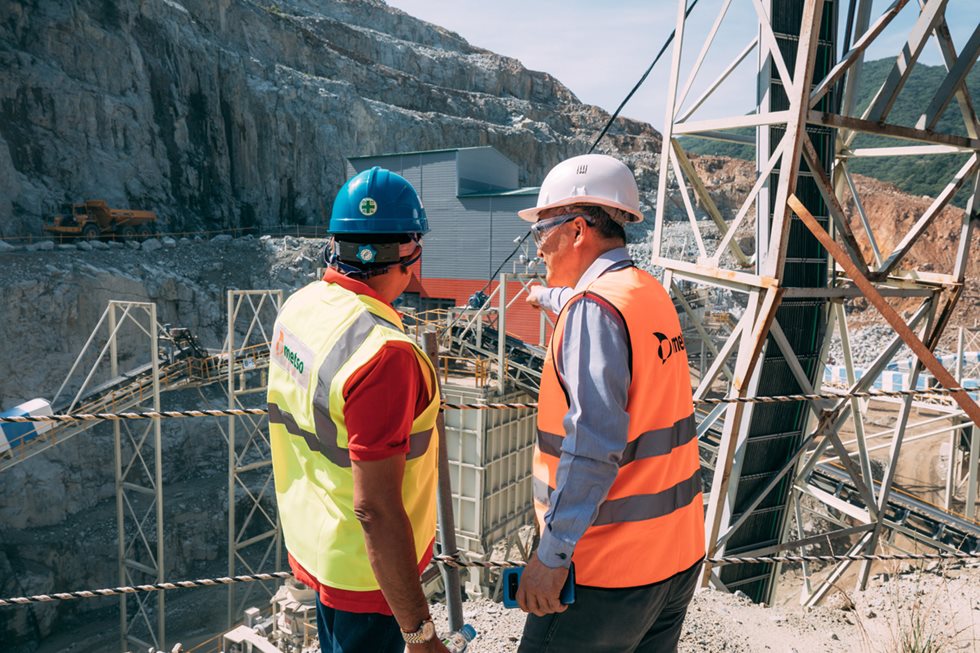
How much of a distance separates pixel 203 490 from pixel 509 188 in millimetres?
20702

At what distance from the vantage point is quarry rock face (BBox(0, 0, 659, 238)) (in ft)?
90.8

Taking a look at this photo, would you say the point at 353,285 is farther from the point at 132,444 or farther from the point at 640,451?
the point at 132,444

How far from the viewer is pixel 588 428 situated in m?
1.82

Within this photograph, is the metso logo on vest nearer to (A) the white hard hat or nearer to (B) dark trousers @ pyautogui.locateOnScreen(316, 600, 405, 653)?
(A) the white hard hat

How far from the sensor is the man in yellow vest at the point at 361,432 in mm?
1672

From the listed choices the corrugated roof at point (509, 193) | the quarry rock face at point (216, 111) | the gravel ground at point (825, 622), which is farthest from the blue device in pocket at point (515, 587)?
the quarry rock face at point (216, 111)

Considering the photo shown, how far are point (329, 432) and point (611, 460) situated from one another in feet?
2.74

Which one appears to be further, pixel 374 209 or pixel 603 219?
pixel 603 219

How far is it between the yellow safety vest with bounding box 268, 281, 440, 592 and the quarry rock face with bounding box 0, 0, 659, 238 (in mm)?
30588

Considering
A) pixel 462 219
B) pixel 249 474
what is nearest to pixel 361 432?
pixel 249 474

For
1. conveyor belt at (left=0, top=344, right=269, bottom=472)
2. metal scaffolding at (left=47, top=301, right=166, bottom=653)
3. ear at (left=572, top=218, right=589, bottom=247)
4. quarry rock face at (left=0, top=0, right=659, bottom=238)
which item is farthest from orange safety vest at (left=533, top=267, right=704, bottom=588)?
quarry rock face at (left=0, top=0, right=659, bottom=238)

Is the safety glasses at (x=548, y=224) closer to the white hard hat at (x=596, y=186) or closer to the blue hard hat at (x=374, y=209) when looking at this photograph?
the white hard hat at (x=596, y=186)

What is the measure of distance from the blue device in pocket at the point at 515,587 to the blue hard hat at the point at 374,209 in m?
1.22

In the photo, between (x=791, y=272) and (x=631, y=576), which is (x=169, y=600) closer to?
(x=791, y=272)
